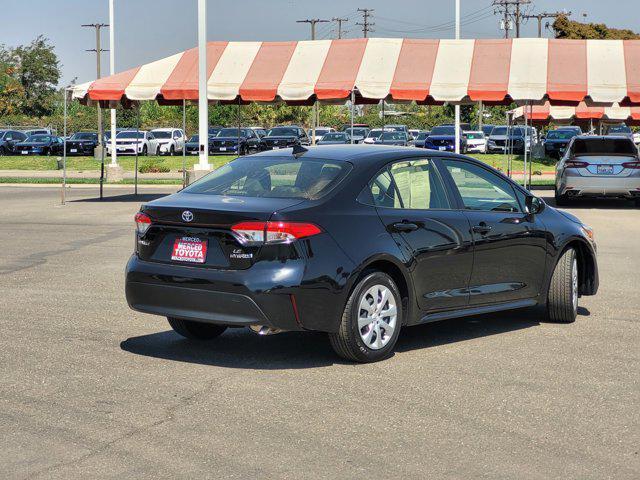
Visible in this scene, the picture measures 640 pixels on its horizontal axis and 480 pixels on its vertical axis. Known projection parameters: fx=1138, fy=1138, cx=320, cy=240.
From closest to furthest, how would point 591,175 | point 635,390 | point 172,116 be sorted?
point 635,390, point 591,175, point 172,116

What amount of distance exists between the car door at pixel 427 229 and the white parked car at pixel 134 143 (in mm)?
49729

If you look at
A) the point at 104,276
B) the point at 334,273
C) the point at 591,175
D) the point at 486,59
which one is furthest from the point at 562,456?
the point at 486,59

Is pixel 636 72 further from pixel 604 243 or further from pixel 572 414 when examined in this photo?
pixel 572 414

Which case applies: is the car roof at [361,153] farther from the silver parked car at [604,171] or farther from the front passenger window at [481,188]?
the silver parked car at [604,171]

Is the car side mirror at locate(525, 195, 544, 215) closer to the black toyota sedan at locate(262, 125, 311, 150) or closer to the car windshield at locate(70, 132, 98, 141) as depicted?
the black toyota sedan at locate(262, 125, 311, 150)

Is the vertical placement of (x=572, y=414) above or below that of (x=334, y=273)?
below

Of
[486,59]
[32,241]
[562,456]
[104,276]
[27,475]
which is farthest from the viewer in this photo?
[486,59]

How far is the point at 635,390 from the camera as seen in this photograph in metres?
7.21

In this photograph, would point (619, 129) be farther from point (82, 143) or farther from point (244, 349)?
point (244, 349)

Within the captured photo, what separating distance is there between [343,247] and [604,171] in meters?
18.0

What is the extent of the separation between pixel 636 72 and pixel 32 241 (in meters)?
14.9

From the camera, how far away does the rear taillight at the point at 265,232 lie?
296 inches

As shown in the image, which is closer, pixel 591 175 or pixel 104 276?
pixel 104 276

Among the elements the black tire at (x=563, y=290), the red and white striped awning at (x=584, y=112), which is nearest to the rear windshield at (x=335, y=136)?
the red and white striped awning at (x=584, y=112)
